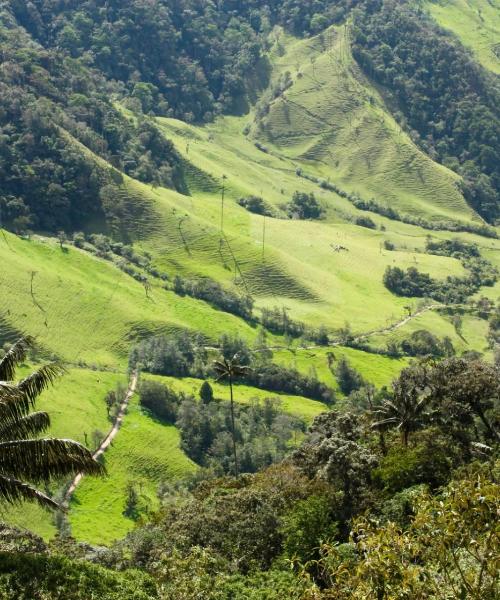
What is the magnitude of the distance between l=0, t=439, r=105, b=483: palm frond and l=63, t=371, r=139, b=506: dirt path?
80.3 metres

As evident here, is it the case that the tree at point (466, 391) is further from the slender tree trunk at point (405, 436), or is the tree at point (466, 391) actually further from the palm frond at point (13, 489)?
the palm frond at point (13, 489)

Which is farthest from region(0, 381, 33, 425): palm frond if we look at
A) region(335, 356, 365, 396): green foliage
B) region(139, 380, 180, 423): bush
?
region(335, 356, 365, 396): green foliage

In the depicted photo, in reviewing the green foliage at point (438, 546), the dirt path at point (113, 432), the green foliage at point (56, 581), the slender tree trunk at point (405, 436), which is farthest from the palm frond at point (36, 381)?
the dirt path at point (113, 432)

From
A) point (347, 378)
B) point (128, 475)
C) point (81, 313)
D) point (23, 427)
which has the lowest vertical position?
point (81, 313)

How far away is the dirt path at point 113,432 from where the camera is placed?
11139 centimetres

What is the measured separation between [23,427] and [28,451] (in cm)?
157

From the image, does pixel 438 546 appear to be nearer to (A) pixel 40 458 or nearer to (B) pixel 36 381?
(A) pixel 40 458

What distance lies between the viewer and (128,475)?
122m

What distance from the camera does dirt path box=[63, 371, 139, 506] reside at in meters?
111

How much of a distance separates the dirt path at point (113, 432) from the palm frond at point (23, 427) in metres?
79.6

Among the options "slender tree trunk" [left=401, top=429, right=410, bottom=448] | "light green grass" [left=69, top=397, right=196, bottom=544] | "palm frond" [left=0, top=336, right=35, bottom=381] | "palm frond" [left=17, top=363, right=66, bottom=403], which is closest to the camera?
"palm frond" [left=17, top=363, right=66, bottom=403]

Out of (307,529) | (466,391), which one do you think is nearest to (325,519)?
(307,529)

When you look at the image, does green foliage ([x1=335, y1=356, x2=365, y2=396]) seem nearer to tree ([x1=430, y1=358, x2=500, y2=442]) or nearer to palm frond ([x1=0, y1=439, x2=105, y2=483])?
tree ([x1=430, y1=358, x2=500, y2=442])

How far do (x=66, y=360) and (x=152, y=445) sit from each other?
38791mm
